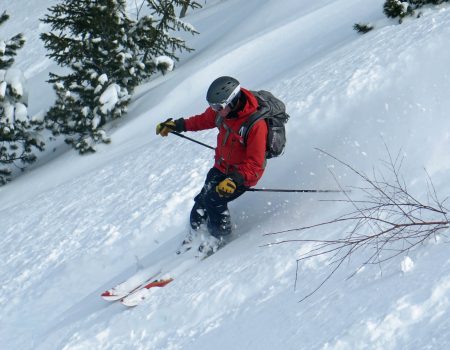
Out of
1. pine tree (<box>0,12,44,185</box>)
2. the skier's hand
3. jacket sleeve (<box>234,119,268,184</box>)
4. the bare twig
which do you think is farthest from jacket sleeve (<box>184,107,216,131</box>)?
pine tree (<box>0,12,44,185</box>)

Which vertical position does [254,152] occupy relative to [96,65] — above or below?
below

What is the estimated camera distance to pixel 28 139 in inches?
645

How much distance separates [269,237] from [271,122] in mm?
1125

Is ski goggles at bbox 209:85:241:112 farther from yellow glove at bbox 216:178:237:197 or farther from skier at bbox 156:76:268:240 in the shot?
yellow glove at bbox 216:178:237:197

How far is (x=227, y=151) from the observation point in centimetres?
616

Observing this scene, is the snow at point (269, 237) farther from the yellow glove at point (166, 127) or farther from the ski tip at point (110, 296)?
the yellow glove at point (166, 127)

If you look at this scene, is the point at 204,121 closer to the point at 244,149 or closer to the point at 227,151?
the point at 227,151

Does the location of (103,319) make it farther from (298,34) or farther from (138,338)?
(298,34)

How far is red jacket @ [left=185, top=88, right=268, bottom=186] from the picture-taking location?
5691 millimetres

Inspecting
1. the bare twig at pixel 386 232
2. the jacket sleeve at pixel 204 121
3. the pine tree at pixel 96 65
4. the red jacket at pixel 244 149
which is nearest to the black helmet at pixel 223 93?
the red jacket at pixel 244 149

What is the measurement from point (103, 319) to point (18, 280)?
282 centimetres

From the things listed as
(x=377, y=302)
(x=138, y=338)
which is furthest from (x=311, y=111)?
(x=377, y=302)

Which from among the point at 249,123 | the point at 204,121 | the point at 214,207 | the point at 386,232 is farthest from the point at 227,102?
the point at 386,232

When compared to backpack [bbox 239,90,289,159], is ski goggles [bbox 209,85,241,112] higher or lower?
higher
